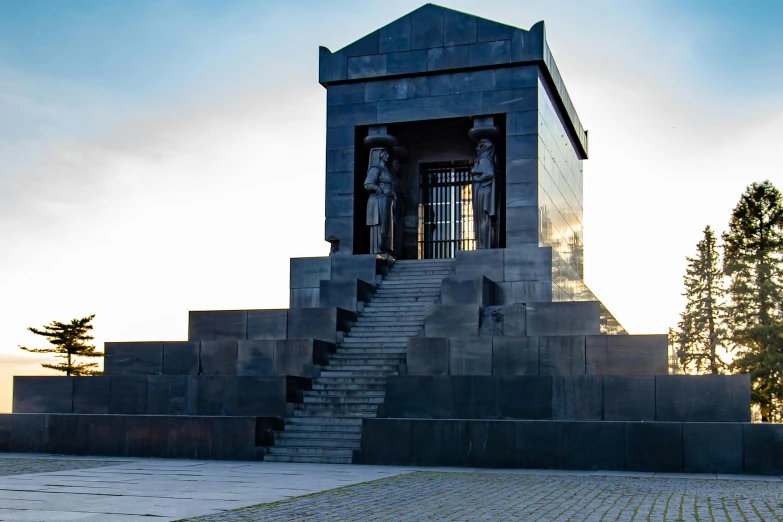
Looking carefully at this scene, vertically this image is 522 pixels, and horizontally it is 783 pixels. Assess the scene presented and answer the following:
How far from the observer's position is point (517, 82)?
27031mm

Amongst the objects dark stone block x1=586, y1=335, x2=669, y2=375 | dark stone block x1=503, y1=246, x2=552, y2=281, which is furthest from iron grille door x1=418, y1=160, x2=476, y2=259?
dark stone block x1=586, y1=335, x2=669, y2=375

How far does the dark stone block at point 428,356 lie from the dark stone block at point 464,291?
3.06m

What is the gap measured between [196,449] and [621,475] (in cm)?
793

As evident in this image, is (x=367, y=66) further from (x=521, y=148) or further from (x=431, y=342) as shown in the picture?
(x=431, y=342)

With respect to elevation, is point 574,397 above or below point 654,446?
above

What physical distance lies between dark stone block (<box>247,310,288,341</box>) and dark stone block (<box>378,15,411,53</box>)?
9.30m

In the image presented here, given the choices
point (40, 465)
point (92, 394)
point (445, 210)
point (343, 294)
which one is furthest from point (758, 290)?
point (40, 465)

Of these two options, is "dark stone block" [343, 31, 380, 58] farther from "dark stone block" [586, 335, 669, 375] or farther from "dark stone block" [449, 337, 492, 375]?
"dark stone block" [586, 335, 669, 375]

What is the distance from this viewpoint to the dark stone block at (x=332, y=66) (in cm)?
2859

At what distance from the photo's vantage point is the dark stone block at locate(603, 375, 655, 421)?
1802 centimetres

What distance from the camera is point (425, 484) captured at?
13.9m

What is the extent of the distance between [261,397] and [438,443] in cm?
402

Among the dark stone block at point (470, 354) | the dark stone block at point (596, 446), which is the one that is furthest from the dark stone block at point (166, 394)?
the dark stone block at point (596, 446)

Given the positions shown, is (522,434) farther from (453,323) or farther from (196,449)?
(196,449)
